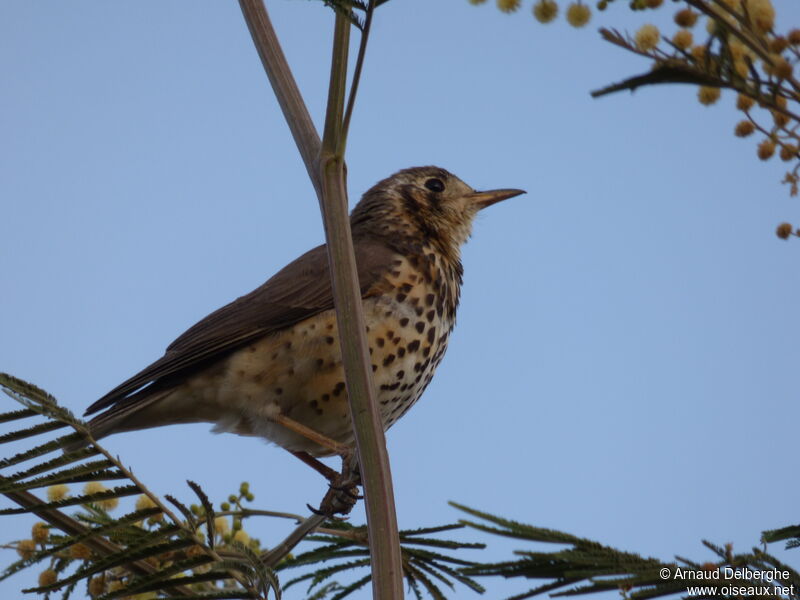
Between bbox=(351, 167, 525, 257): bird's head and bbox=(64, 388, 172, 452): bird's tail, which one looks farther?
bbox=(351, 167, 525, 257): bird's head

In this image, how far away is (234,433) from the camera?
5.86 m

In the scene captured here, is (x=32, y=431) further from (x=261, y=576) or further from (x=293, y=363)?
(x=293, y=363)

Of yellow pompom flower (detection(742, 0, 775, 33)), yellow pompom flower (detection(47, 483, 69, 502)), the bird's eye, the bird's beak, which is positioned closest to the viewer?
yellow pompom flower (detection(742, 0, 775, 33))

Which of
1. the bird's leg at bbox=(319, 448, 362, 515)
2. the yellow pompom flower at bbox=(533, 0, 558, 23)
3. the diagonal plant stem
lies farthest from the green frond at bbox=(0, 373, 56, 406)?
the yellow pompom flower at bbox=(533, 0, 558, 23)

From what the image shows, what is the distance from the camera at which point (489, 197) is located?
7.15 m

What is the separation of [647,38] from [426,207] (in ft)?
16.0

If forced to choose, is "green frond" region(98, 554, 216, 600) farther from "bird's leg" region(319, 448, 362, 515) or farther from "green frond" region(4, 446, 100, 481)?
"bird's leg" region(319, 448, 362, 515)

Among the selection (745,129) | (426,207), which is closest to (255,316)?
(426,207)

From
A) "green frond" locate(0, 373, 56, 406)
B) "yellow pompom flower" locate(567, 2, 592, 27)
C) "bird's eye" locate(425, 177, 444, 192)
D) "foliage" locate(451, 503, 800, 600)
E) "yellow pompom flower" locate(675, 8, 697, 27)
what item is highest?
"bird's eye" locate(425, 177, 444, 192)

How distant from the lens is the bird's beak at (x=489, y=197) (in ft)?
23.4

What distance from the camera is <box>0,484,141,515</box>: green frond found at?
9.46 feet

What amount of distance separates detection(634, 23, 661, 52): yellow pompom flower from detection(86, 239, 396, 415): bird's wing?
3.17 m

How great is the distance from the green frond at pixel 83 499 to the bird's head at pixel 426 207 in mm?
3748

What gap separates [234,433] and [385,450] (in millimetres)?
3484
